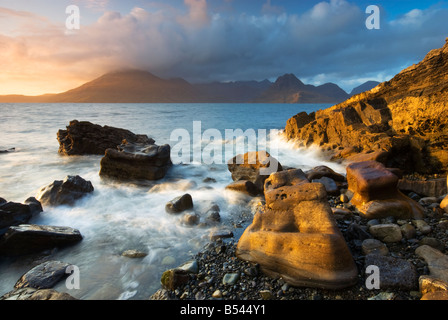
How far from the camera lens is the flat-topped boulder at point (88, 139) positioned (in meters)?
14.0

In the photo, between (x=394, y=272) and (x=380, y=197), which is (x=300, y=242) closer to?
(x=394, y=272)

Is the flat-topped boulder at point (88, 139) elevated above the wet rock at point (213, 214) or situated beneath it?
elevated above

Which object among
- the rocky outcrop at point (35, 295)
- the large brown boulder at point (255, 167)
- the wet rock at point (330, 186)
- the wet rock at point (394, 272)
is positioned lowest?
the rocky outcrop at point (35, 295)

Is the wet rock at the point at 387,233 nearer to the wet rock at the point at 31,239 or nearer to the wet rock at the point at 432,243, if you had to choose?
the wet rock at the point at 432,243

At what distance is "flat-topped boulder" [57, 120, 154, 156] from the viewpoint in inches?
549

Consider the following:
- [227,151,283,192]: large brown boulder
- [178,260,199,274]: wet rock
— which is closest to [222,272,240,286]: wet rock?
[178,260,199,274]: wet rock

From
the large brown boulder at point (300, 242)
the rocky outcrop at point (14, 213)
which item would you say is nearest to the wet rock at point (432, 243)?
the large brown boulder at point (300, 242)

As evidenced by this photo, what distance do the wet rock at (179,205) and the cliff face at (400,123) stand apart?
220 inches

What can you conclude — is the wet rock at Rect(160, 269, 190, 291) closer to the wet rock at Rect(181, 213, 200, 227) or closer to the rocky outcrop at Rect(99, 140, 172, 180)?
the wet rock at Rect(181, 213, 200, 227)

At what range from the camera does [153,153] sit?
9.58 meters

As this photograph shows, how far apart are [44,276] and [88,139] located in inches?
457

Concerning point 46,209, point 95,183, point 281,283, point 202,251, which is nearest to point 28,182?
point 95,183

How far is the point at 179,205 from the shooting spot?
657 centimetres

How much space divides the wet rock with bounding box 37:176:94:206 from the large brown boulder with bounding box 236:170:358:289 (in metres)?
5.73
